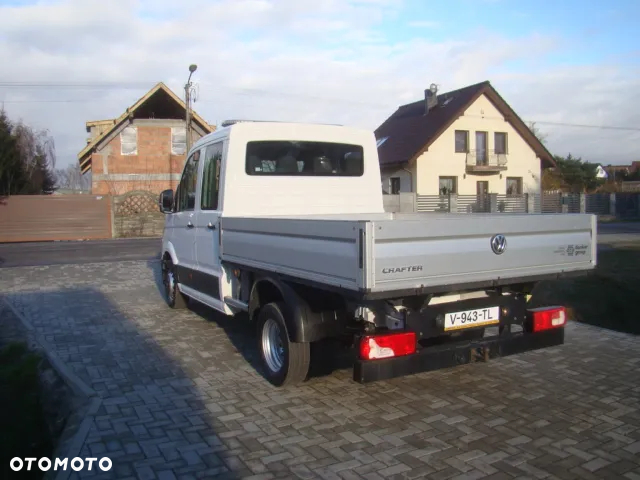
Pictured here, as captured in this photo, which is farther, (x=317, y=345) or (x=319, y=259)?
(x=317, y=345)

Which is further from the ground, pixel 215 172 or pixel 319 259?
pixel 215 172

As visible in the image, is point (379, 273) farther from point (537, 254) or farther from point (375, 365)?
point (537, 254)

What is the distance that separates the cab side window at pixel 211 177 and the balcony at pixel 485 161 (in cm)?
3459

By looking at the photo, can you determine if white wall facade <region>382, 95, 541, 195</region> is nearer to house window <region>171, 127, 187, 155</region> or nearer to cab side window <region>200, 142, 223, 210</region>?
house window <region>171, 127, 187, 155</region>

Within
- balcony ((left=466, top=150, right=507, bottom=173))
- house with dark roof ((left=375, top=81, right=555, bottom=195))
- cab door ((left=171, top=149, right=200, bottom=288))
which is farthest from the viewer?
balcony ((left=466, top=150, right=507, bottom=173))

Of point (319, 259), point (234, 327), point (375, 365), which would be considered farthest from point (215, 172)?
point (375, 365)

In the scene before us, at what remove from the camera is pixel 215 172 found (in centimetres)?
705

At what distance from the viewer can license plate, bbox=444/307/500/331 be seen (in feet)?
15.9

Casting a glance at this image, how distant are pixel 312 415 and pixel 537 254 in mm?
2323

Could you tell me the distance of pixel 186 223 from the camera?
315 inches

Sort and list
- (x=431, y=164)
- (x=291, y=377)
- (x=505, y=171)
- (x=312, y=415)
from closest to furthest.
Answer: (x=312, y=415), (x=291, y=377), (x=431, y=164), (x=505, y=171)

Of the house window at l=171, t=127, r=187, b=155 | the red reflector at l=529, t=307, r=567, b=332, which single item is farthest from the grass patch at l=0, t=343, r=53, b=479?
the house window at l=171, t=127, r=187, b=155

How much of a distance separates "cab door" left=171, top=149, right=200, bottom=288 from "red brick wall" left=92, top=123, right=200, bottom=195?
27.1 m

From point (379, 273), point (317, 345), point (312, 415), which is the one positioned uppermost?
point (379, 273)
